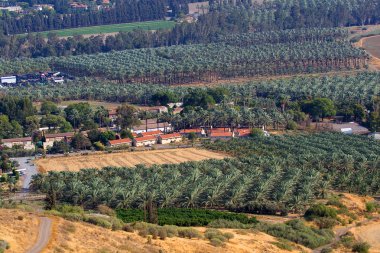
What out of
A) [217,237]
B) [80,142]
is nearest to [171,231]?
[217,237]

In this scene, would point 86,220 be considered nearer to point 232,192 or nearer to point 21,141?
point 232,192

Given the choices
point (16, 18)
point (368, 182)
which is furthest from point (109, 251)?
Result: point (16, 18)

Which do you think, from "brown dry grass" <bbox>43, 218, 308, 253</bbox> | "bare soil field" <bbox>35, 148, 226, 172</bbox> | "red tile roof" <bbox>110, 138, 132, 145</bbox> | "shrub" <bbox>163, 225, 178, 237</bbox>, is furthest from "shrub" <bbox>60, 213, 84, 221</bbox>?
"red tile roof" <bbox>110, 138, 132, 145</bbox>

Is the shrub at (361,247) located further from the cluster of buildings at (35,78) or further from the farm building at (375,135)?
the cluster of buildings at (35,78)

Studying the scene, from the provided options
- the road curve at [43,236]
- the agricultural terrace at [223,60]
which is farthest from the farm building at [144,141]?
the road curve at [43,236]

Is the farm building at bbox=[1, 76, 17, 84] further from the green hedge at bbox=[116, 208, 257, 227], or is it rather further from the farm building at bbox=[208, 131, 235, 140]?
the green hedge at bbox=[116, 208, 257, 227]

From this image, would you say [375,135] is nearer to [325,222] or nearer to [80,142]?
[80,142]
